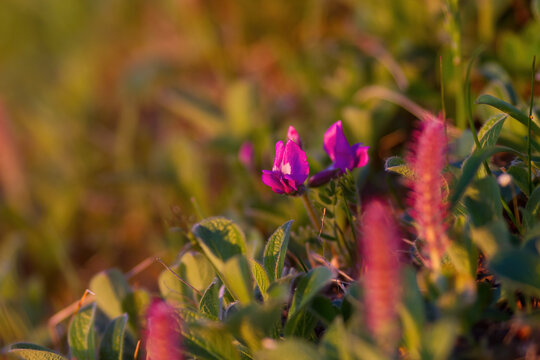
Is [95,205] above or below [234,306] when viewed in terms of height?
below

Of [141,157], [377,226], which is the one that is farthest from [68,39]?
[377,226]

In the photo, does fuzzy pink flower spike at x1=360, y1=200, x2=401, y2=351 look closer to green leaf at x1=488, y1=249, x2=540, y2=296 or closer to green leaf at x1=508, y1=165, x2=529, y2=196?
green leaf at x1=488, y1=249, x2=540, y2=296

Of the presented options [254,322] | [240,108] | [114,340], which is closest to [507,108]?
[254,322]

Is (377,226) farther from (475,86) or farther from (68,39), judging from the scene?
(68,39)

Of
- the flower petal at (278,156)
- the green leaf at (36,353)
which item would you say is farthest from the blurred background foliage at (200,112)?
the green leaf at (36,353)

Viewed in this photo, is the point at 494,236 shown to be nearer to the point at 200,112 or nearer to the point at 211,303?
the point at 211,303
